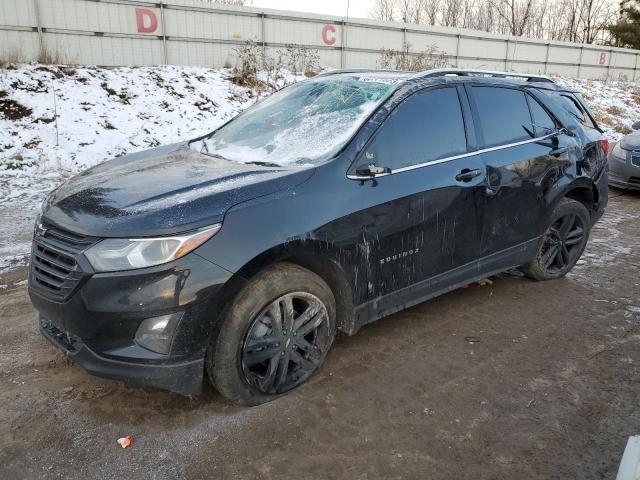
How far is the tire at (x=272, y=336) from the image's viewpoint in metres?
2.70

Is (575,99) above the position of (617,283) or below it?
above

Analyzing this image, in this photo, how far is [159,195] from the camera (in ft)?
9.12

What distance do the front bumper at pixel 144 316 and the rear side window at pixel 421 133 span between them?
4.09 ft

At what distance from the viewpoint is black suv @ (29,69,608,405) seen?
2523 millimetres

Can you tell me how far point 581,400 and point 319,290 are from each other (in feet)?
5.38

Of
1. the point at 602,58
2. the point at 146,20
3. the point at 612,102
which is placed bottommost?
the point at 612,102

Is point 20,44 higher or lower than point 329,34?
lower

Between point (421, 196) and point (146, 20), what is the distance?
13.2 m

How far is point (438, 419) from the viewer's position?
9.35ft

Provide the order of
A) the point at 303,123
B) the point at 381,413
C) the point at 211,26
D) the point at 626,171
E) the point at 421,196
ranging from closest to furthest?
1. the point at 381,413
2. the point at 421,196
3. the point at 303,123
4. the point at 626,171
5. the point at 211,26

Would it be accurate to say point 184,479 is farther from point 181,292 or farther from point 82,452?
point 181,292

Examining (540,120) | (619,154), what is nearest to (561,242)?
(540,120)

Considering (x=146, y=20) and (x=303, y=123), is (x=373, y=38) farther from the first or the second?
(x=303, y=123)

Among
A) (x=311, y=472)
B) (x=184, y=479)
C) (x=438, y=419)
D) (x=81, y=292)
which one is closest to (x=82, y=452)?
(x=184, y=479)
